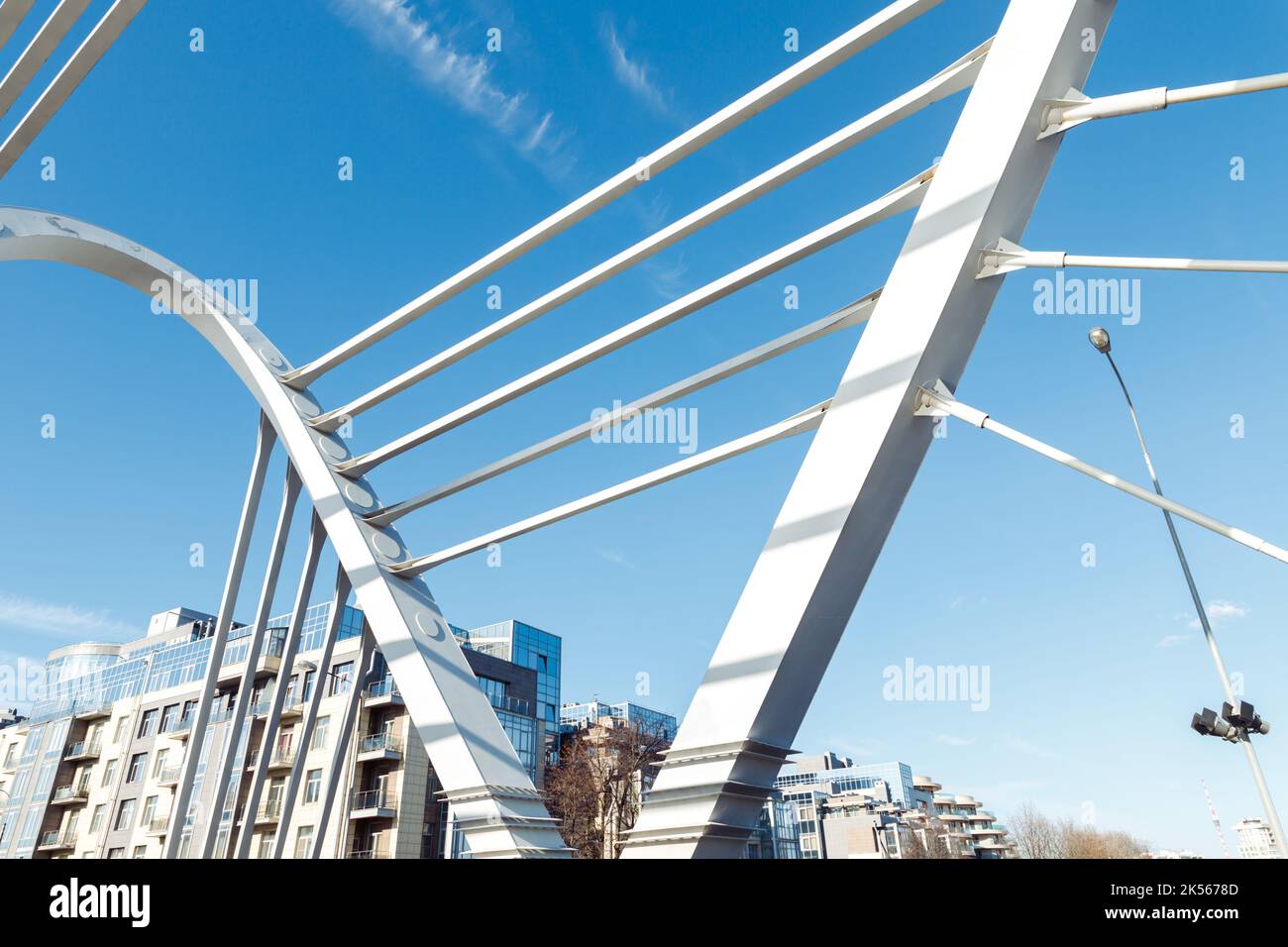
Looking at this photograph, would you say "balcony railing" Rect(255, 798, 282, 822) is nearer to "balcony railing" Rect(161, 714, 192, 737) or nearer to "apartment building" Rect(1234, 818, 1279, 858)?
"balcony railing" Rect(161, 714, 192, 737)

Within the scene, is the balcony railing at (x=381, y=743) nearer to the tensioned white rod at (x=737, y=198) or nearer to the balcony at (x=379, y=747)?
the balcony at (x=379, y=747)

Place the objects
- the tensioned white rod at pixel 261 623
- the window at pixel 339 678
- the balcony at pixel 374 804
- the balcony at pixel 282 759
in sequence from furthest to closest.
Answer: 1. the window at pixel 339 678
2. the balcony at pixel 282 759
3. the balcony at pixel 374 804
4. the tensioned white rod at pixel 261 623

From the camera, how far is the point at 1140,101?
3.15 metres

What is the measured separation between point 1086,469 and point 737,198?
2.26 meters

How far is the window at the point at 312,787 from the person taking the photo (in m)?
30.7

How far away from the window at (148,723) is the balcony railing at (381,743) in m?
12.3

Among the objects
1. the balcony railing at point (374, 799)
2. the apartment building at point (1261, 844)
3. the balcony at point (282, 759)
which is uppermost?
the balcony at point (282, 759)

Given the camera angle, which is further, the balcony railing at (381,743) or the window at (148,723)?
the window at (148,723)

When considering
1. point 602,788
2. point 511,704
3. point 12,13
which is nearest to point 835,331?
point 12,13

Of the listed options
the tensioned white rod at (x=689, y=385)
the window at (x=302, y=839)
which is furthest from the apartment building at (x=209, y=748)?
the tensioned white rod at (x=689, y=385)

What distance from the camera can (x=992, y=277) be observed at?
148 inches

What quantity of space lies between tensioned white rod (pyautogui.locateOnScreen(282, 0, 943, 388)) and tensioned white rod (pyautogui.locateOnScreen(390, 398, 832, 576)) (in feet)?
5.33

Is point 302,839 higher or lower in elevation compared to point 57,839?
lower

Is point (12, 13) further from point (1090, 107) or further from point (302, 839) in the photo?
point (302, 839)
